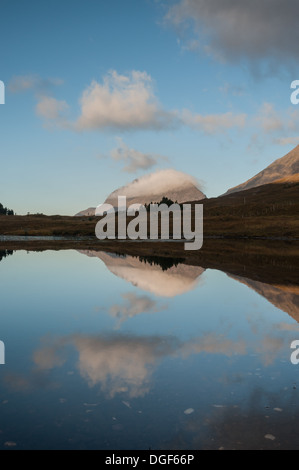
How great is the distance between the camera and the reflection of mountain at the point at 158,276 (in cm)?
2738

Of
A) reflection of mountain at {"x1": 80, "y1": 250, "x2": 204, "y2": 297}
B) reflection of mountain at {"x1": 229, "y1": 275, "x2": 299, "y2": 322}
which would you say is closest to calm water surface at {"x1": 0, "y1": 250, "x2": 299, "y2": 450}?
reflection of mountain at {"x1": 229, "y1": 275, "x2": 299, "y2": 322}

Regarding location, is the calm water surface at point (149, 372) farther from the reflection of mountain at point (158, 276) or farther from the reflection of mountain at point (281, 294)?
the reflection of mountain at point (158, 276)

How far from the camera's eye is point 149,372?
11711mm

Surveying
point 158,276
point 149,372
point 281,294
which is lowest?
point 149,372

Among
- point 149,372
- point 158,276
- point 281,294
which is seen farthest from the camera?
point 158,276

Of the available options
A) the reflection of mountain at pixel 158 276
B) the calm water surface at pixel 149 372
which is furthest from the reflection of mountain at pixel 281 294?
the reflection of mountain at pixel 158 276

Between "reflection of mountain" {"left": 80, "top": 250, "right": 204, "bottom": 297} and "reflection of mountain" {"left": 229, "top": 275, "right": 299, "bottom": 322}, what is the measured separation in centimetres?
468

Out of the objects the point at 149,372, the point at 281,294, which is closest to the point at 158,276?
the point at 281,294

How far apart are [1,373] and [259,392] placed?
25.4 feet

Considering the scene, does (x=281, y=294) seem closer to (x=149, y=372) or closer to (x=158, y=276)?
(x=158, y=276)

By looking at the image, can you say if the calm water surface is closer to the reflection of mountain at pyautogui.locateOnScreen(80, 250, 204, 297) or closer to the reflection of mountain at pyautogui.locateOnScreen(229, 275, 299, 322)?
the reflection of mountain at pyautogui.locateOnScreen(229, 275, 299, 322)

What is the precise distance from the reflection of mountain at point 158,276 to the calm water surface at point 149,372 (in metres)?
3.09

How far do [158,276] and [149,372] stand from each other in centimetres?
2144

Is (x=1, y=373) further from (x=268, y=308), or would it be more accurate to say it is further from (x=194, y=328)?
(x=268, y=308)
